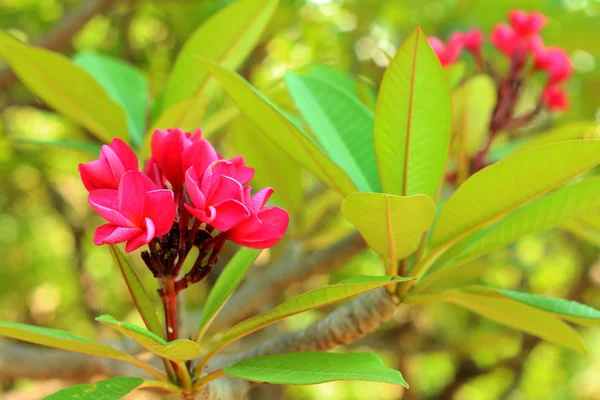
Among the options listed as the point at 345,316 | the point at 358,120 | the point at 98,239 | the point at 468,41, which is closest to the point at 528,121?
the point at 468,41

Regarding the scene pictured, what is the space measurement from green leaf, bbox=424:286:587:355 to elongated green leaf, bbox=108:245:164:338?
34 cm

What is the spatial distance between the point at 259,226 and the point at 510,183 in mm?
279

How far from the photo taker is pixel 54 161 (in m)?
2.13

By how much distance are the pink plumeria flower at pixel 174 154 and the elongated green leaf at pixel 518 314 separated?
360mm

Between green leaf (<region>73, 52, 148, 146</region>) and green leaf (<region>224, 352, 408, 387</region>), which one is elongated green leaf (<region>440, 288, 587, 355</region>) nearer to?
green leaf (<region>224, 352, 408, 387</region>)

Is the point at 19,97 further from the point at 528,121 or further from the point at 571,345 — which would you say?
the point at 571,345

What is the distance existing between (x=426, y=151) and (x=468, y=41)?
72 cm

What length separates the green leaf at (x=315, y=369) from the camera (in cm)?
57

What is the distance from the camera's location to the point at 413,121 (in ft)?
2.48

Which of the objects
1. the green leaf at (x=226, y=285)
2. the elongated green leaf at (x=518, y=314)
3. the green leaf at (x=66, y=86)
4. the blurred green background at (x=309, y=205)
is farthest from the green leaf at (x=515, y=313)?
the blurred green background at (x=309, y=205)

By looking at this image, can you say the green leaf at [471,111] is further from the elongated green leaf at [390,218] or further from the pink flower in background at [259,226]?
the pink flower in background at [259,226]

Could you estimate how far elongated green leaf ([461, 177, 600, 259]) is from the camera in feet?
2.54

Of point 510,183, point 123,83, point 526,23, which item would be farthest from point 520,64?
point 123,83

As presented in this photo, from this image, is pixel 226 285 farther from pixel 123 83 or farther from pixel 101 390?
pixel 123 83
